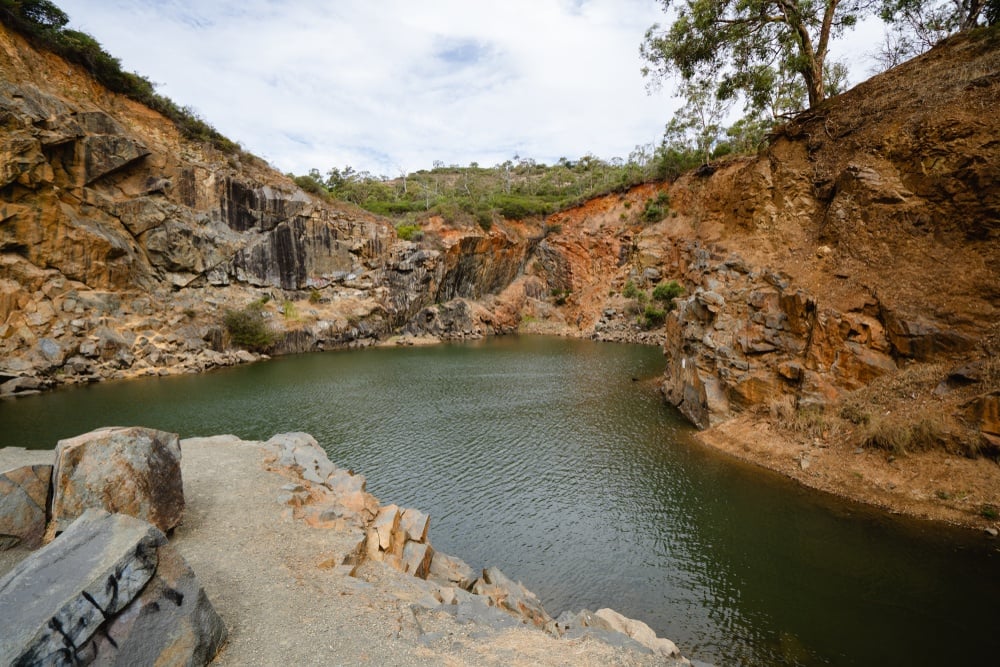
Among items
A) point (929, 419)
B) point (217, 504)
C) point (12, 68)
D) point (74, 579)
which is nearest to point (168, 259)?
point (12, 68)

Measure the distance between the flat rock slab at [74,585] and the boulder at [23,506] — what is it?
2522 millimetres

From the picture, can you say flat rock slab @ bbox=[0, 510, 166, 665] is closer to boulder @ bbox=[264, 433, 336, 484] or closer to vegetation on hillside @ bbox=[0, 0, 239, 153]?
boulder @ bbox=[264, 433, 336, 484]

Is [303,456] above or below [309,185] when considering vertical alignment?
below

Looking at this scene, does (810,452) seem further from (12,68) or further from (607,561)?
(12,68)

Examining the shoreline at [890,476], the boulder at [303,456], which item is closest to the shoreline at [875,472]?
the shoreline at [890,476]

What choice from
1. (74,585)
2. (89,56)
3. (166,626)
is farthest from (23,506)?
(89,56)

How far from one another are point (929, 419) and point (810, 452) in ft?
10.7

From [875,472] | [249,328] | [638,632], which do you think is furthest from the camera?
[249,328]

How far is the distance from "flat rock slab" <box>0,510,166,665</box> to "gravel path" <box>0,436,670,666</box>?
4.74 ft

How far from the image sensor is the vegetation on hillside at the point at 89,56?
3288 cm

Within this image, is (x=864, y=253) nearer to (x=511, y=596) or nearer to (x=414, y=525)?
(x=511, y=596)

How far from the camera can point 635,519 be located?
12852 mm

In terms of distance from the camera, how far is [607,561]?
36.3ft

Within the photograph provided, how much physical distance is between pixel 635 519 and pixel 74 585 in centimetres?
1182
